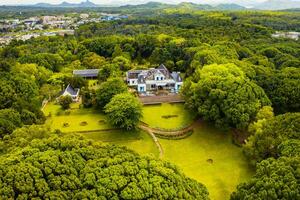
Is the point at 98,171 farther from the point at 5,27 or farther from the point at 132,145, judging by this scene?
the point at 5,27

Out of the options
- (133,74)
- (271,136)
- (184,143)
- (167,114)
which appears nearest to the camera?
(271,136)

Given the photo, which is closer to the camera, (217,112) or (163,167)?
(163,167)

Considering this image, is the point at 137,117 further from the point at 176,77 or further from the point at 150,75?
the point at 176,77

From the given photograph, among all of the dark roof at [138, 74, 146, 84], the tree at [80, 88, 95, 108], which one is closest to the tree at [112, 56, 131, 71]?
the dark roof at [138, 74, 146, 84]

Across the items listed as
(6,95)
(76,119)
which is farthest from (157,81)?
(6,95)

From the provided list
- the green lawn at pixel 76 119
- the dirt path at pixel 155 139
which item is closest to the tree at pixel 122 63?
the green lawn at pixel 76 119

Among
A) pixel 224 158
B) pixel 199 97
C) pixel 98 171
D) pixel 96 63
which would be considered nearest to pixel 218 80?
pixel 199 97
